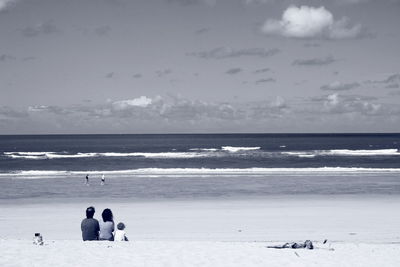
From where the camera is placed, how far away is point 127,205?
924 inches

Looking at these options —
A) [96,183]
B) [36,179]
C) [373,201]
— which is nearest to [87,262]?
[373,201]

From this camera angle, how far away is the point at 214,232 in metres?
17.0

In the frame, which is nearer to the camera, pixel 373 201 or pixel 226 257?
pixel 226 257

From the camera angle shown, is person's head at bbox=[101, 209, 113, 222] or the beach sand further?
person's head at bbox=[101, 209, 113, 222]

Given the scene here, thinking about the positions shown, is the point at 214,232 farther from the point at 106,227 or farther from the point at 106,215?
the point at 106,215

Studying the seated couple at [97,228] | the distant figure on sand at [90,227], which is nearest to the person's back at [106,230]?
the seated couple at [97,228]

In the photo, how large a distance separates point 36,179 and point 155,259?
29.5 meters

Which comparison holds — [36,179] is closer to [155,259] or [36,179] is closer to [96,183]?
[96,183]

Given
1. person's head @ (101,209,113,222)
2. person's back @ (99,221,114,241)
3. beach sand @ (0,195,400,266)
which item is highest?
person's head @ (101,209,113,222)

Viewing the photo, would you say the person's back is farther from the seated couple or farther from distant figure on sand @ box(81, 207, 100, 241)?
distant figure on sand @ box(81, 207, 100, 241)

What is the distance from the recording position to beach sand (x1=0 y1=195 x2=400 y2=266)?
10.3 meters

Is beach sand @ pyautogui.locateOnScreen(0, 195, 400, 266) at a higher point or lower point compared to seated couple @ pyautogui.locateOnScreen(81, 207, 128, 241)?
lower

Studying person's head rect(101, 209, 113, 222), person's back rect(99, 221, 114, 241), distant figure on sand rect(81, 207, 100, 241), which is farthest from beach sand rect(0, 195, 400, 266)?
person's head rect(101, 209, 113, 222)

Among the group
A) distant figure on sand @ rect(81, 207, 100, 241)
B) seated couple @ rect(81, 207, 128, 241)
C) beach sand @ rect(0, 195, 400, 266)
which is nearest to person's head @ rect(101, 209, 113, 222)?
seated couple @ rect(81, 207, 128, 241)
